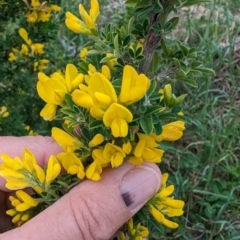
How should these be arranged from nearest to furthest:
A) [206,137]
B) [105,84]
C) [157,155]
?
1. [105,84]
2. [157,155]
3. [206,137]

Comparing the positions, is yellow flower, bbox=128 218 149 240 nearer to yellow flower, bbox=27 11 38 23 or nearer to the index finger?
the index finger

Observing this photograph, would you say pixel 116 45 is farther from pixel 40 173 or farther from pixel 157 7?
pixel 40 173

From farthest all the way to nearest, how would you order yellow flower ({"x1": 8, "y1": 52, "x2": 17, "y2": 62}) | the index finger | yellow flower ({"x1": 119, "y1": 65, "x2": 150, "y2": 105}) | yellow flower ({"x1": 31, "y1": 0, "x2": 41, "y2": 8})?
yellow flower ({"x1": 8, "y1": 52, "x2": 17, "y2": 62}) → yellow flower ({"x1": 31, "y1": 0, "x2": 41, "y2": 8}) → the index finger → yellow flower ({"x1": 119, "y1": 65, "x2": 150, "y2": 105})

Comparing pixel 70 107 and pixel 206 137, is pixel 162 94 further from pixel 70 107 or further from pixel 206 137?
pixel 206 137

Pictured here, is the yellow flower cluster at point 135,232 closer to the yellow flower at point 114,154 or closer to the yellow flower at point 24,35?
the yellow flower at point 114,154

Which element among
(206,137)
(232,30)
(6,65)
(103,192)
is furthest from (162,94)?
(232,30)

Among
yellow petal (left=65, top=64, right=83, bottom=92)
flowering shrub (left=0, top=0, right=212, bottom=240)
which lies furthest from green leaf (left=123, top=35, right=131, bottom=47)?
yellow petal (left=65, top=64, right=83, bottom=92)

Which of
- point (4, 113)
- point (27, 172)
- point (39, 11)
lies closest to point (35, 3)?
point (39, 11)
